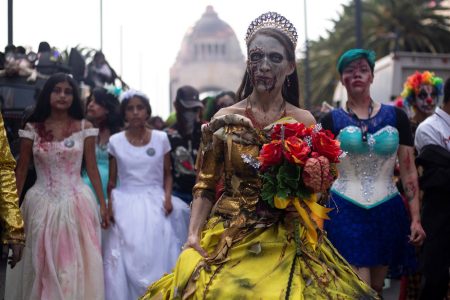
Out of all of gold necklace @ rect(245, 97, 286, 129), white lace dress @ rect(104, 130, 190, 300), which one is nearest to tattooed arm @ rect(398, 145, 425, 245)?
gold necklace @ rect(245, 97, 286, 129)

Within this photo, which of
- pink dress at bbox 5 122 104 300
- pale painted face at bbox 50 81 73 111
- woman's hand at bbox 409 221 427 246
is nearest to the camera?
woman's hand at bbox 409 221 427 246

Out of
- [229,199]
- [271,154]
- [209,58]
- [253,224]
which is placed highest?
[209,58]

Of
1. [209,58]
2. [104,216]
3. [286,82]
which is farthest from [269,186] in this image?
[209,58]

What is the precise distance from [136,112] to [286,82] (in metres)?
3.55

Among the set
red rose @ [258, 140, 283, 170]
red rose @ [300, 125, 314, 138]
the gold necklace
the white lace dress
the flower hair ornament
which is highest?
the flower hair ornament

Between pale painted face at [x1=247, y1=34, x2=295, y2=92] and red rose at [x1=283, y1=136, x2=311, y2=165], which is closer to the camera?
red rose at [x1=283, y1=136, x2=311, y2=165]

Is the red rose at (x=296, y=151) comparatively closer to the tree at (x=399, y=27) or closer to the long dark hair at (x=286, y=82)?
the long dark hair at (x=286, y=82)

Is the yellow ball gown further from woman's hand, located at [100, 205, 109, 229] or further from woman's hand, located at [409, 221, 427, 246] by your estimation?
woman's hand, located at [100, 205, 109, 229]

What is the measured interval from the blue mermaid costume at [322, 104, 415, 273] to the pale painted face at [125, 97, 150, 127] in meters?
2.59

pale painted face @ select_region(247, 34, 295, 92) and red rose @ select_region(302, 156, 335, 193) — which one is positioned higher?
pale painted face @ select_region(247, 34, 295, 92)

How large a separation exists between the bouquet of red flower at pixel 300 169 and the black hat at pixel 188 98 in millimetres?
5273

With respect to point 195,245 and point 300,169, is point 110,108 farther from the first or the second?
point 300,169

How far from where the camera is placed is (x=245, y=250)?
4.24 meters

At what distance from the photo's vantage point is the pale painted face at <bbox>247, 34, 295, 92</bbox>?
15.2 feet
